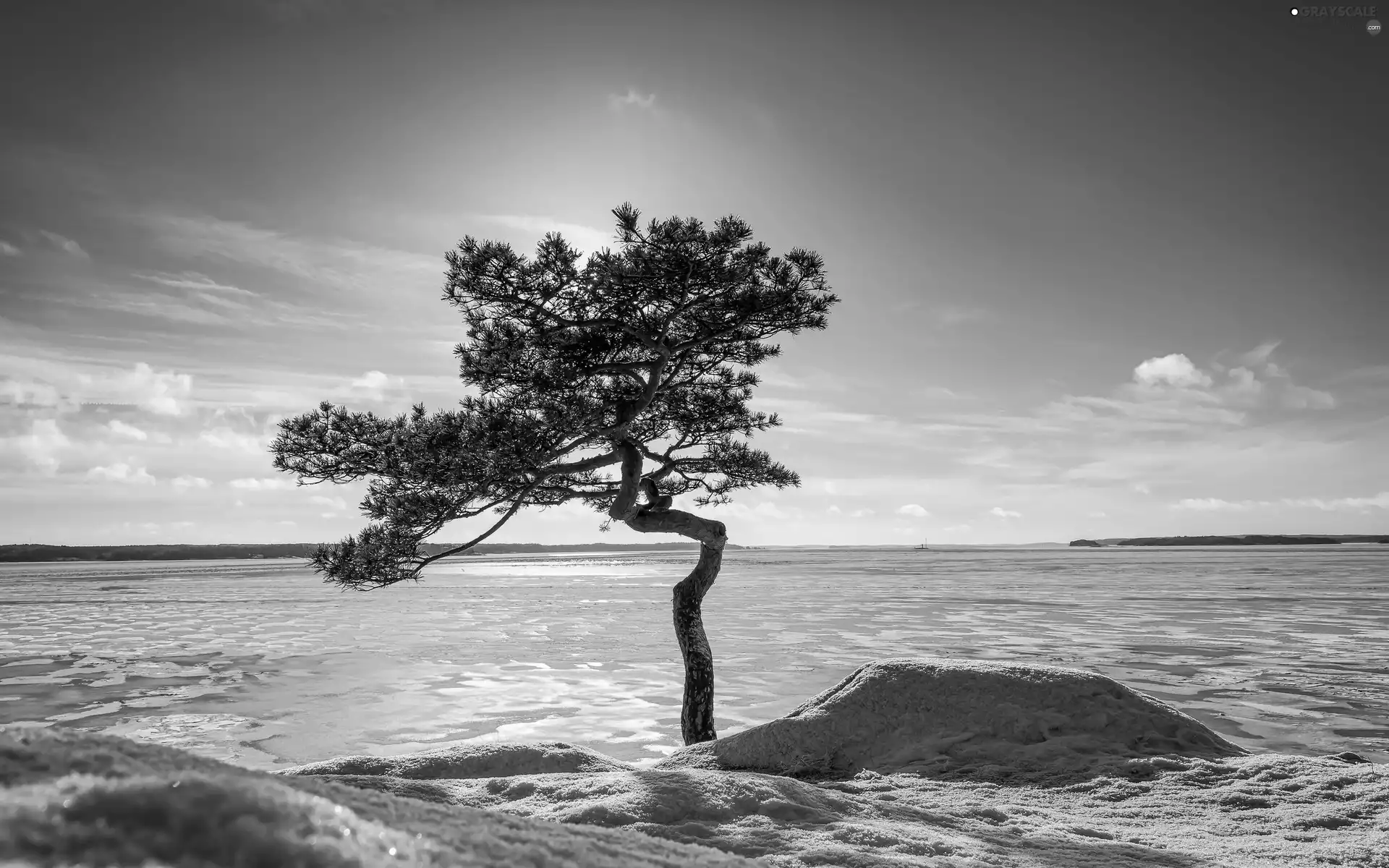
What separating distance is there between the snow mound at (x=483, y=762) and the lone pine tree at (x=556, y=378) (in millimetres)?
2307

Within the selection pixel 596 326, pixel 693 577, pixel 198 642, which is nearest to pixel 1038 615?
pixel 693 577

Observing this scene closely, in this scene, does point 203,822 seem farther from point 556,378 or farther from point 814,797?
point 556,378

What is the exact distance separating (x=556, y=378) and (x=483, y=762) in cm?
402

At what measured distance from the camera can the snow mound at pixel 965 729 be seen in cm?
733

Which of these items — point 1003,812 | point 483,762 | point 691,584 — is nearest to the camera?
point 1003,812

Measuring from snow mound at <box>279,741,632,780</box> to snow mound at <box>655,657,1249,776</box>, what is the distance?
1.20 metres

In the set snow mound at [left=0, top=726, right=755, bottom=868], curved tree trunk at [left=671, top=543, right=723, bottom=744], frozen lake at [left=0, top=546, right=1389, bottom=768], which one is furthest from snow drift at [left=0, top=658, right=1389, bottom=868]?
frozen lake at [left=0, top=546, right=1389, bottom=768]

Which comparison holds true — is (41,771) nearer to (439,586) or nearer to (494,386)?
(494,386)

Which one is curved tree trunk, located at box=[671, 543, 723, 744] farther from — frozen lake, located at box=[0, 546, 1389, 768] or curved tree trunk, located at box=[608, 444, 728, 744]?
frozen lake, located at box=[0, 546, 1389, 768]

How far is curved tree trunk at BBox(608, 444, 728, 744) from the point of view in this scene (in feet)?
31.4

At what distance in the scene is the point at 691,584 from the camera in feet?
32.9

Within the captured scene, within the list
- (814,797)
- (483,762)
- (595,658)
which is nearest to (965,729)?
(814,797)

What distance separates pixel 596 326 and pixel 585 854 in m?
7.48

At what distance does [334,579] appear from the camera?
879 cm
